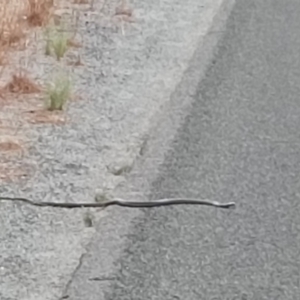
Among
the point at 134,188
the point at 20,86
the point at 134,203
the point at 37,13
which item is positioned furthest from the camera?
the point at 37,13

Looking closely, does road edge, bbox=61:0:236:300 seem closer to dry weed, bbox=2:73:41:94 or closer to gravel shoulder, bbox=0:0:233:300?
gravel shoulder, bbox=0:0:233:300

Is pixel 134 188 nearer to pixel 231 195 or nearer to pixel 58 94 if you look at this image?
pixel 231 195

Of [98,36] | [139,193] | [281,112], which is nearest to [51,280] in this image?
[139,193]

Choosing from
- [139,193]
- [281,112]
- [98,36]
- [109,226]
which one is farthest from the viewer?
[98,36]

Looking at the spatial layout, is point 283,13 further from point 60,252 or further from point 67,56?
point 60,252

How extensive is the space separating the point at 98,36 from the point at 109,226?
3.25 meters

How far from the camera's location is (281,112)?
22.6 feet

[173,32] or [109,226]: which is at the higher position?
[109,226]

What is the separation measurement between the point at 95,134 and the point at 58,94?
53cm

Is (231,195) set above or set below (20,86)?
above

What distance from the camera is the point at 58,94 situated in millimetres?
6625

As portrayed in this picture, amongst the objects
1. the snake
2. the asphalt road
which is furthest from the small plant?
the snake

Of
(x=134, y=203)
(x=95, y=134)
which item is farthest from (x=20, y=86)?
(x=134, y=203)

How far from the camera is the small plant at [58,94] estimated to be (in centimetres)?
654
